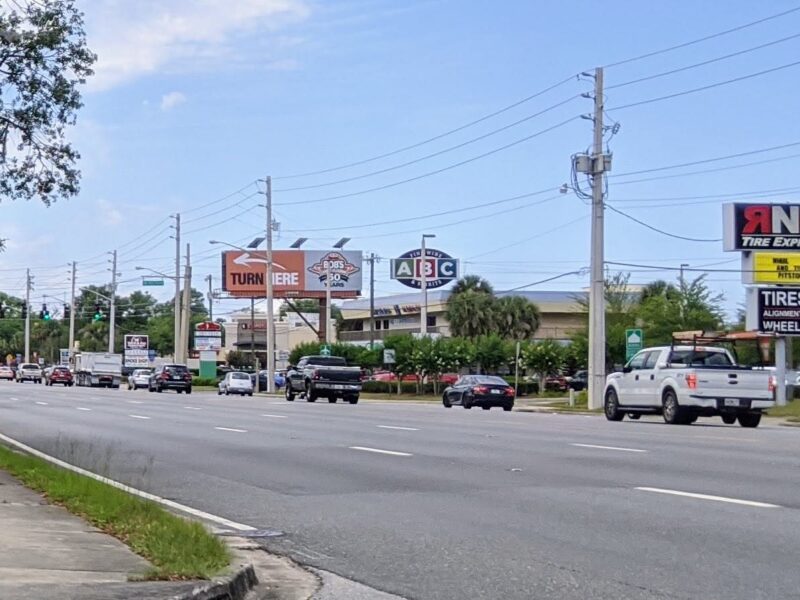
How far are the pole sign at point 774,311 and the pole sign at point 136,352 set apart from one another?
69.3 metres

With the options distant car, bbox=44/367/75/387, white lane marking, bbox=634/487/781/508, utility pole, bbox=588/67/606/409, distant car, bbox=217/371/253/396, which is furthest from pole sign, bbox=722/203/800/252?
distant car, bbox=44/367/75/387

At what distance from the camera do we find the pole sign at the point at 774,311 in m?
41.8

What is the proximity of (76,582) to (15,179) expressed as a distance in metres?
14.9

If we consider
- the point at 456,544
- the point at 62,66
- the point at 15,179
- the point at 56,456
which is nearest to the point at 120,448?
the point at 56,456

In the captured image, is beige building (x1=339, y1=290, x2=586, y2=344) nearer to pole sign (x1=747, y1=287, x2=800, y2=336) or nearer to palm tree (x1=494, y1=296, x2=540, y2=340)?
palm tree (x1=494, y1=296, x2=540, y2=340)

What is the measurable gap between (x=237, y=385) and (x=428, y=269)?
25977 mm

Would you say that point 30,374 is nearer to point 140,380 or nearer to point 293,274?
point 293,274

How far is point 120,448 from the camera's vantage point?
819 inches

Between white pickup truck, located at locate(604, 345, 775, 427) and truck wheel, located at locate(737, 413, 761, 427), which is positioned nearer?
white pickup truck, located at locate(604, 345, 775, 427)

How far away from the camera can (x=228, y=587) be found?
7906 millimetres

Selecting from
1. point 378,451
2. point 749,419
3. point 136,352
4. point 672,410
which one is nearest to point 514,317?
point 136,352

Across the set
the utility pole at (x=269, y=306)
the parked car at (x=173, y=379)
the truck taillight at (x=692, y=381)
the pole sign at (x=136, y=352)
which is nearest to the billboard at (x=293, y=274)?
the pole sign at (x=136, y=352)

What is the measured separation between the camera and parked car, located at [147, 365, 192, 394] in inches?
2660

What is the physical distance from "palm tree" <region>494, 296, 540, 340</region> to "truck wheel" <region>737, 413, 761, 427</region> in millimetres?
53815
